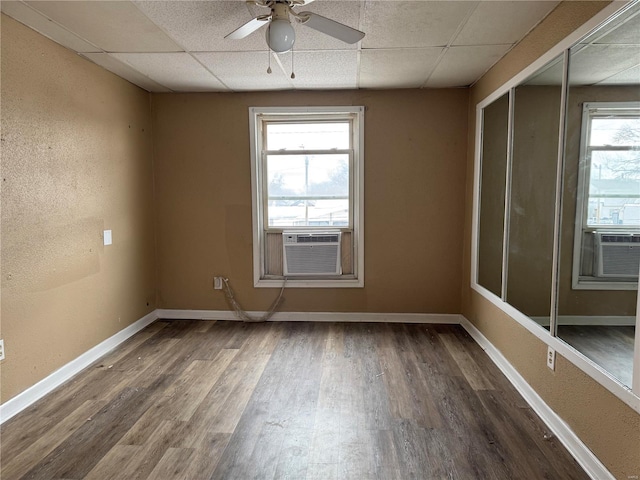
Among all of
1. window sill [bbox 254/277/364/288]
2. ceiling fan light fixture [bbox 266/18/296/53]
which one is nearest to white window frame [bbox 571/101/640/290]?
ceiling fan light fixture [bbox 266/18/296/53]

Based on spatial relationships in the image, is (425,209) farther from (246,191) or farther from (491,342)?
(246,191)

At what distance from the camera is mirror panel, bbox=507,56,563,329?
89.5 inches

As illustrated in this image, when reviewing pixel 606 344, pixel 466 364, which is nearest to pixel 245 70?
pixel 466 364

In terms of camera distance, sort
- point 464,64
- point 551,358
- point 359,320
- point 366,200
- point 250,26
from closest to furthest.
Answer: point 250,26 < point 551,358 < point 464,64 < point 366,200 < point 359,320

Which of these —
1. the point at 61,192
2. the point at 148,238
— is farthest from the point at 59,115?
the point at 148,238

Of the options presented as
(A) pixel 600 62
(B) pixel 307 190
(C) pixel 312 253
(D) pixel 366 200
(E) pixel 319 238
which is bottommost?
(C) pixel 312 253

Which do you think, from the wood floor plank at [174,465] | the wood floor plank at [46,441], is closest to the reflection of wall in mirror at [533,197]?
the wood floor plank at [174,465]

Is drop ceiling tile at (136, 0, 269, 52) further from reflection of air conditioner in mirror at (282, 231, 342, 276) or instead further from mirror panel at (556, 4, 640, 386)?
reflection of air conditioner in mirror at (282, 231, 342, 276)

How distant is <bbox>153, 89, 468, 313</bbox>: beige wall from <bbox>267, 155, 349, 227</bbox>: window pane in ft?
0.87

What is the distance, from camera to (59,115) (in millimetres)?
2703

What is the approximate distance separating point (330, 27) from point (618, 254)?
1.81 metres

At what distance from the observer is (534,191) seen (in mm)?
2537

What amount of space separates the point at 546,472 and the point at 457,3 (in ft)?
8.07

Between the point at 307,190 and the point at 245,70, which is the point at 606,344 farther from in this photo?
the point at 245,70
